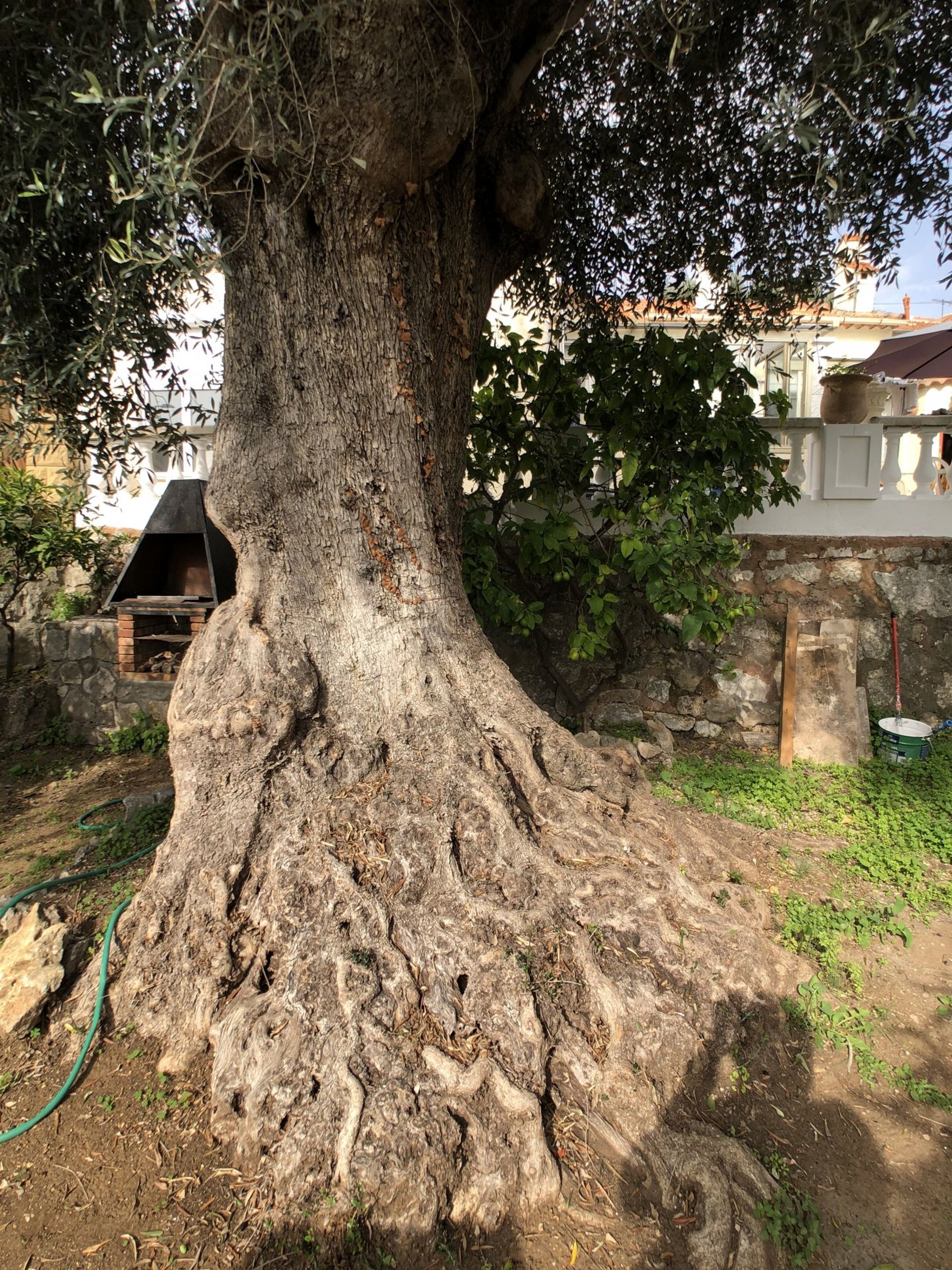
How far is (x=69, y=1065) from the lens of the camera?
277 cm

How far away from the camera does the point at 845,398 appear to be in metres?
6.00

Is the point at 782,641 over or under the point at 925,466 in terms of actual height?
under

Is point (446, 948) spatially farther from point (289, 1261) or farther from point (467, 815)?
point (289, 1261)

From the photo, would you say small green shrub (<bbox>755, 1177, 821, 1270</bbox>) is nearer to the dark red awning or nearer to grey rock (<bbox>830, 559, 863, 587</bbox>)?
grey rock (<bbox>830, 559, 863, 587</bbox>)

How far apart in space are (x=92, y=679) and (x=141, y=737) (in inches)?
27.4

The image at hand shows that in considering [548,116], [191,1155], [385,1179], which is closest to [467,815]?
[385,1179]

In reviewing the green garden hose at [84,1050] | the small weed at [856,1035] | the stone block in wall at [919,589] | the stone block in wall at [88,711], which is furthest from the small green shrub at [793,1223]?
the stone block in wall at [88,711]

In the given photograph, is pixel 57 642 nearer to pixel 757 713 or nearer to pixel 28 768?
pixel 28 768

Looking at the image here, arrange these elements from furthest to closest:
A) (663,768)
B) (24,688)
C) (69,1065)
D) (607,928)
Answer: (24,688) → (663,768) → (607,928) → (69,1065)

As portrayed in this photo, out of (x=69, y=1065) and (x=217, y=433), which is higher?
(x=217, y=433)

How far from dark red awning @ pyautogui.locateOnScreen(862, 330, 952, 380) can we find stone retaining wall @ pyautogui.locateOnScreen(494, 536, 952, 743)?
2.21m

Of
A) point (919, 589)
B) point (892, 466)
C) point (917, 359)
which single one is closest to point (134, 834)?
point (919, 589)

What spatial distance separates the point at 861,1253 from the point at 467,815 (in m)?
1.83

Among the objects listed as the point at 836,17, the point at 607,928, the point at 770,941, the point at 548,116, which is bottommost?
the point at 770,941
